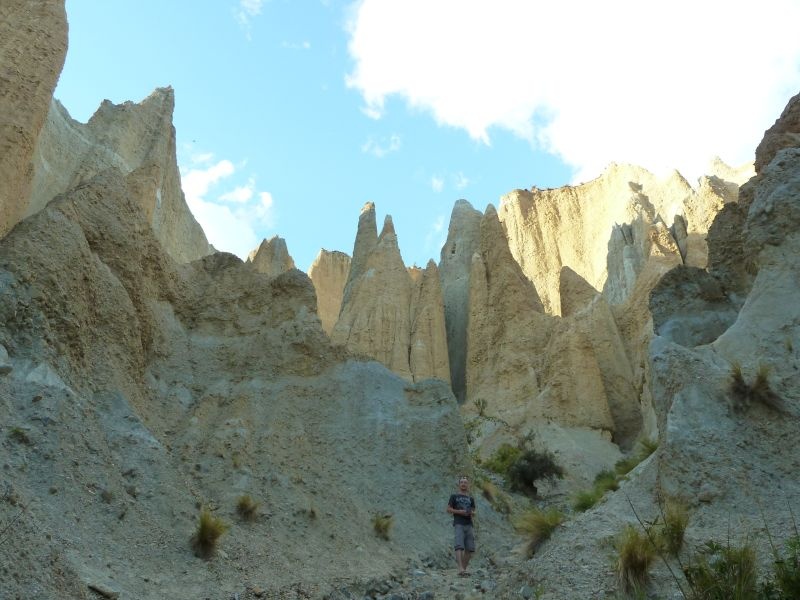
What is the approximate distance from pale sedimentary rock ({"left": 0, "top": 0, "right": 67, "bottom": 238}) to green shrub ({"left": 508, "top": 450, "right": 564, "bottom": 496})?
16.0 metres

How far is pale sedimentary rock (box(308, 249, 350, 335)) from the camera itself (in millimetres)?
53188

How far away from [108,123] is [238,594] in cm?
2670

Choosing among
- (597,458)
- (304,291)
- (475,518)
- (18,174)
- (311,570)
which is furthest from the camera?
(597,458)

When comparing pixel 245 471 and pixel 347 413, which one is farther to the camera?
pixel 347 413

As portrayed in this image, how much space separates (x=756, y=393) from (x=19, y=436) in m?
11.3

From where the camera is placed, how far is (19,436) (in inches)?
398

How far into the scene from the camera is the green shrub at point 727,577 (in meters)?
5.84

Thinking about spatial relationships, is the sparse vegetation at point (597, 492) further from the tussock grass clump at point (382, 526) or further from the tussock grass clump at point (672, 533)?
the tussock grass clump at point (672, 533)

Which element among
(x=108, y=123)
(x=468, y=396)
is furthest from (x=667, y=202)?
(x=108, y=123)

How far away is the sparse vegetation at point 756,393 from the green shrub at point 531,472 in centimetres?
1190

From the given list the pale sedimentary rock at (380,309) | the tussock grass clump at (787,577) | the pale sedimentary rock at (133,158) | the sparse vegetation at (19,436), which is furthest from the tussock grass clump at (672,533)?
the pale sedimentary rock at (380,309)

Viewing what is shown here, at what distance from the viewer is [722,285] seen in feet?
55.4

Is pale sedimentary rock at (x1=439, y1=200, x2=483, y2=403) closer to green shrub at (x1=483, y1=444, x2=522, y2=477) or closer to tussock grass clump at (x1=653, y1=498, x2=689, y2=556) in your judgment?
green shrub at (x1=483, y1=444, x2=522, y2=477)

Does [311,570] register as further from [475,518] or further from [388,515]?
[475,518]
